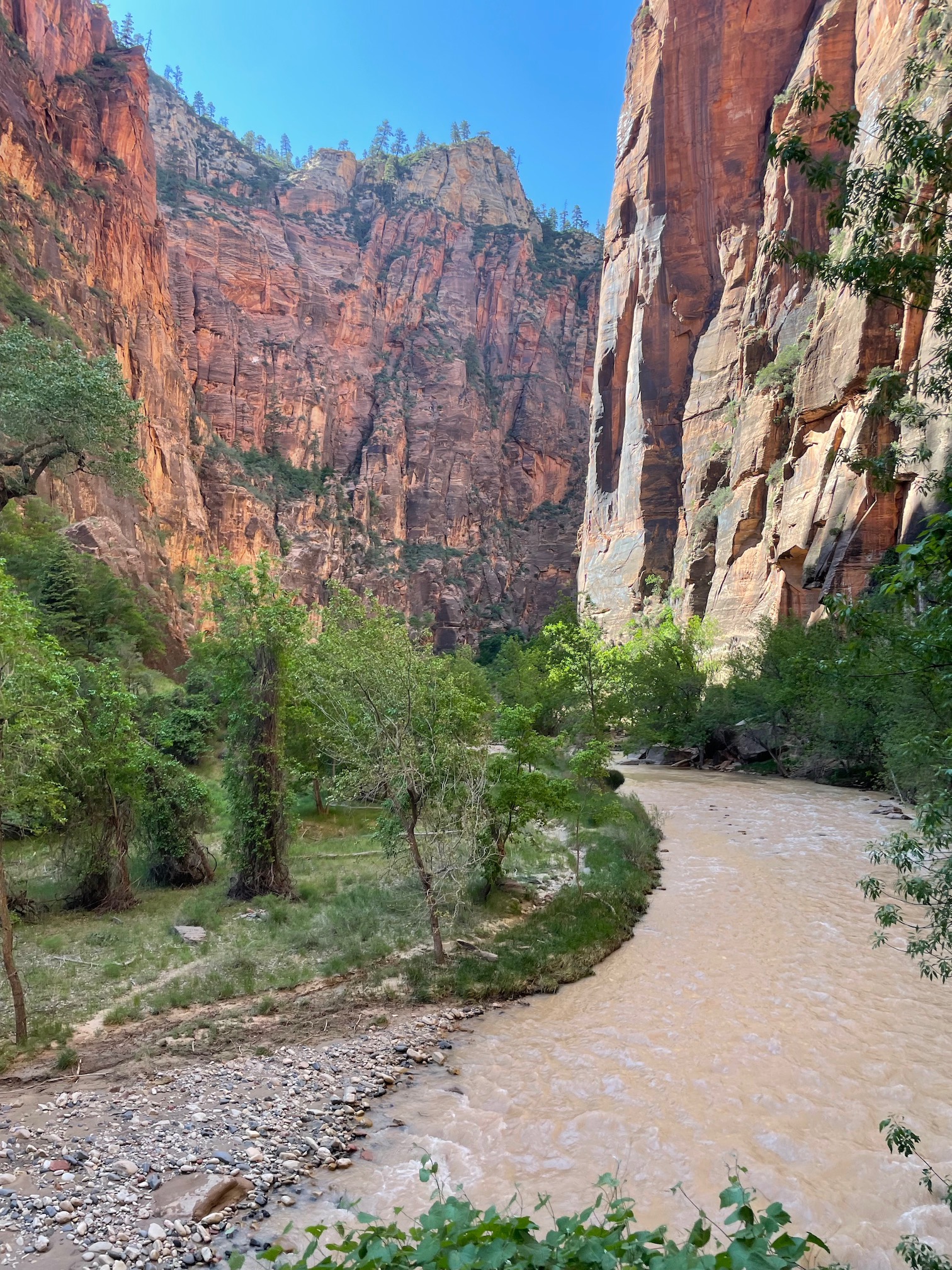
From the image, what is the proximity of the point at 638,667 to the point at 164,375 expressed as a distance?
1645 inches

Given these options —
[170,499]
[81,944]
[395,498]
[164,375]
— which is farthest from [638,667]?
[395,498]

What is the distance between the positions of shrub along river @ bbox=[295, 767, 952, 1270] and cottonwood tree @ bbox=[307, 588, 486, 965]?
2.70 m

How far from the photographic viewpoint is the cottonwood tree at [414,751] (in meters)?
10.2

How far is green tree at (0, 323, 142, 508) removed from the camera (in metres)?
18.4

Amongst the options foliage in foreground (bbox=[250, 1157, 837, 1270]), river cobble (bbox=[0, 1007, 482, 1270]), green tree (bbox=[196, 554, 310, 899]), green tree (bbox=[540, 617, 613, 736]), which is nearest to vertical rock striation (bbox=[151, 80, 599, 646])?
green tree (bbox=[540, 617, 613, 736])

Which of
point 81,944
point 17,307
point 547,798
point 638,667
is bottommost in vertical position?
point 81,944

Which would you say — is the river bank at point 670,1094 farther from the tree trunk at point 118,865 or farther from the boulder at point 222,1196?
the tree trunk at point 118,865

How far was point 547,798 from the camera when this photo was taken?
1202cm

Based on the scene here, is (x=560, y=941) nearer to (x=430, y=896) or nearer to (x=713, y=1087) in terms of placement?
(x=430, y=896)

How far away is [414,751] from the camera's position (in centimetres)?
1046

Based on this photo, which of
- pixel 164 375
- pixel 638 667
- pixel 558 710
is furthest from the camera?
pixel 164 375

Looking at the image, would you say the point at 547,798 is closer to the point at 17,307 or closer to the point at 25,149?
the point at 17,307

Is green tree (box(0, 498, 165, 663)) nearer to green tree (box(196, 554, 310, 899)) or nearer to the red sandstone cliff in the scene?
the red sandstone cliff

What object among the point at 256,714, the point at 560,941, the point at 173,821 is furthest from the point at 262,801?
the point at 560,941
